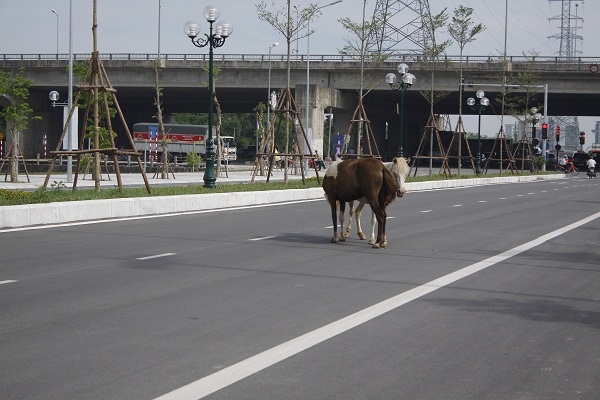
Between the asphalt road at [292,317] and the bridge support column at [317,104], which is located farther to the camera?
the bridge support column at [317,104]

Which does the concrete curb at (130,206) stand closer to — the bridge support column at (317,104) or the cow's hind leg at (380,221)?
the cow's hind leg at (380,221)

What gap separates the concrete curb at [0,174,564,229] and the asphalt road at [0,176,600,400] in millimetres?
1253

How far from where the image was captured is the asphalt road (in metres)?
6.63

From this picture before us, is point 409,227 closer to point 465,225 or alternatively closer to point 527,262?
point 465,225

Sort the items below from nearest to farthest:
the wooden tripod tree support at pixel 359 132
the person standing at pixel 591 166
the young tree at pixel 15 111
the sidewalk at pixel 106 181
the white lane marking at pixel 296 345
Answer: the white lane marking at pixel 296 345 → the sidewalk at pixel 106 181 → the young tree at pixel 15 111 → the wooden tripod tree support at pixel 359 132 → the person standing at pixel 591 166

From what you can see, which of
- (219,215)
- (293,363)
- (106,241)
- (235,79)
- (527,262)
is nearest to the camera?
(293,363)

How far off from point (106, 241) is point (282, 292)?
20.6 ft

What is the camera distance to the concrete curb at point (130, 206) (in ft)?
62.2

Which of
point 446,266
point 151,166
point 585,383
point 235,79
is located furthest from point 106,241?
point 235,79

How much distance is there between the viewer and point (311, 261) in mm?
13750

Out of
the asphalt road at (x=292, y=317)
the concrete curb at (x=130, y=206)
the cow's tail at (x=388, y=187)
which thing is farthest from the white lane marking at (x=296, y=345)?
the concrete curb at (x=130, y=206)

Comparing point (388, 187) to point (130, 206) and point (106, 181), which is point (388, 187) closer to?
point (130, 206)

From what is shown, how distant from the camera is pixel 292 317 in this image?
9.11m

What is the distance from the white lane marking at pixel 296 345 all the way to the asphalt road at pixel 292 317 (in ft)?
0.08
